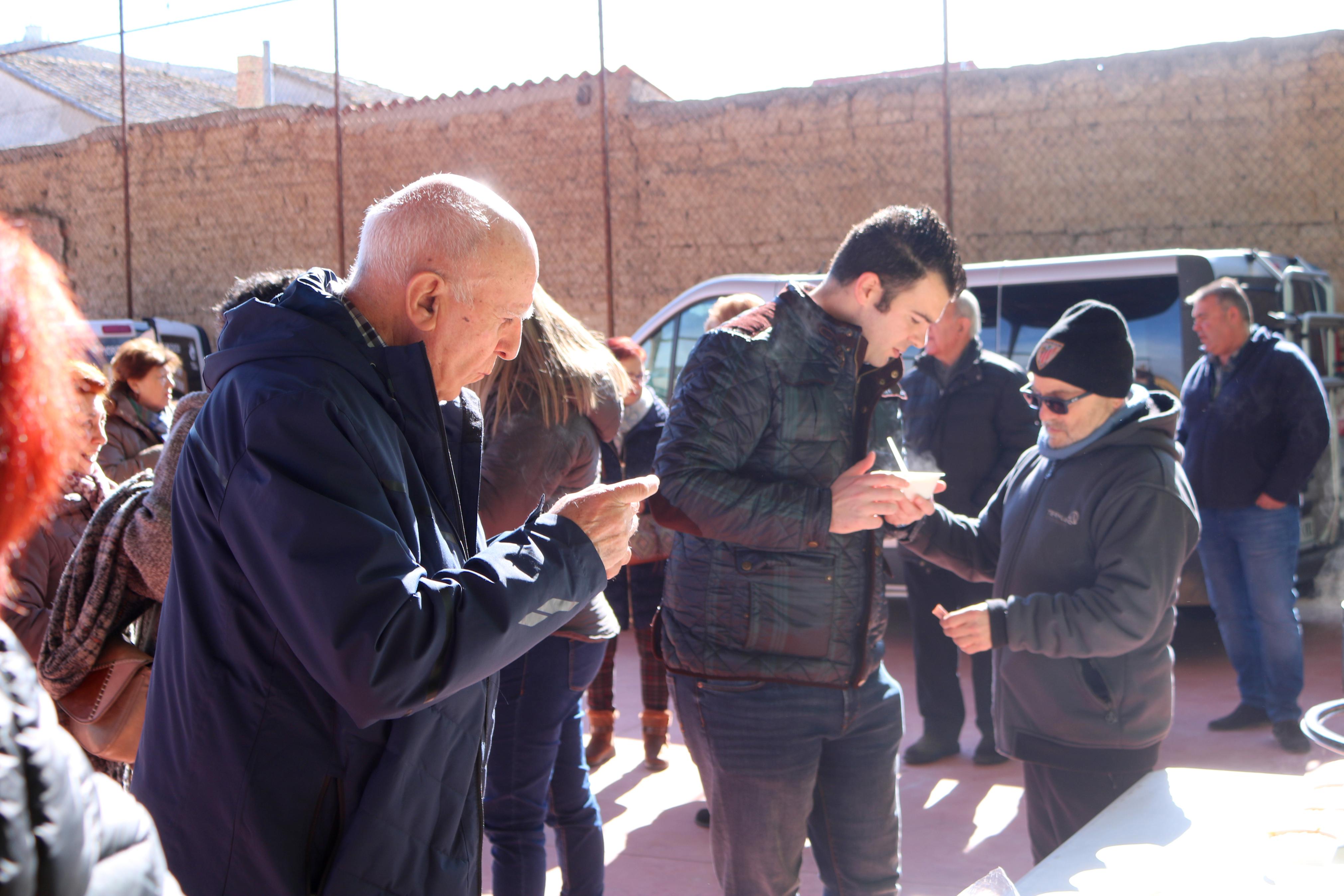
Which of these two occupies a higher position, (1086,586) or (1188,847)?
(1086,586)

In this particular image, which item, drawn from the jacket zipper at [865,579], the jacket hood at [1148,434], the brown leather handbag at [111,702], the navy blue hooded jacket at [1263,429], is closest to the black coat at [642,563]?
the jacket zipper at [865,579]

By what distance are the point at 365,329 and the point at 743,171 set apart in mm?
10468

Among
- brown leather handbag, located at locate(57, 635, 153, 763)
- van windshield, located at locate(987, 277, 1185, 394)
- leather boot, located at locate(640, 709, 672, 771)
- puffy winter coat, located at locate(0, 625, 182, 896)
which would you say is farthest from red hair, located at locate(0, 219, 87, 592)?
van windshield, located at locate(987, 277, 1185, 394)

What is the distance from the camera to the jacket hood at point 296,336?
147 centimetres

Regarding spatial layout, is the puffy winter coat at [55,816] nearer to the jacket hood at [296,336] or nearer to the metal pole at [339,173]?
the jacket hood at [296,336]

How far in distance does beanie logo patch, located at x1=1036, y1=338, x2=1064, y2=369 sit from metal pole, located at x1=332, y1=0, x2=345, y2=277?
32.9 ft

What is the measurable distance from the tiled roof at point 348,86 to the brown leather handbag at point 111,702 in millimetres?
16795

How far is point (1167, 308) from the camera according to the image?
577 cm

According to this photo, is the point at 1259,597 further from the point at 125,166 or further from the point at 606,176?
the point at 125,166

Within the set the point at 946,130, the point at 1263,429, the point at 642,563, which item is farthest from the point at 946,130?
the point at 642,563

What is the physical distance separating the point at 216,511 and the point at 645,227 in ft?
36.2

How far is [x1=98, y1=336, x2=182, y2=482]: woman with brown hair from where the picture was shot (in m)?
5.04

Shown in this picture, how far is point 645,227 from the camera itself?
12.1 m

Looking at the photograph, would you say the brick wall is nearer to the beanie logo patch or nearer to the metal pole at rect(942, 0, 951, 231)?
the metal pole at rect(942, 0, 951, 231)
